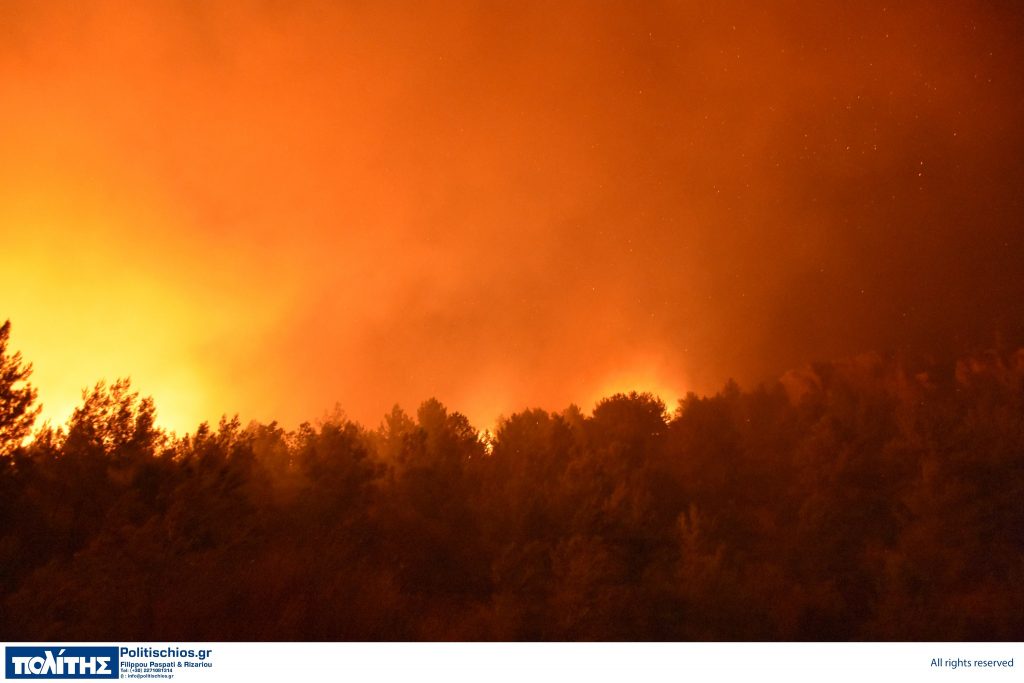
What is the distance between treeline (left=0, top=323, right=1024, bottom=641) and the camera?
10.2m

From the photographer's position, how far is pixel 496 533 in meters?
15.0
